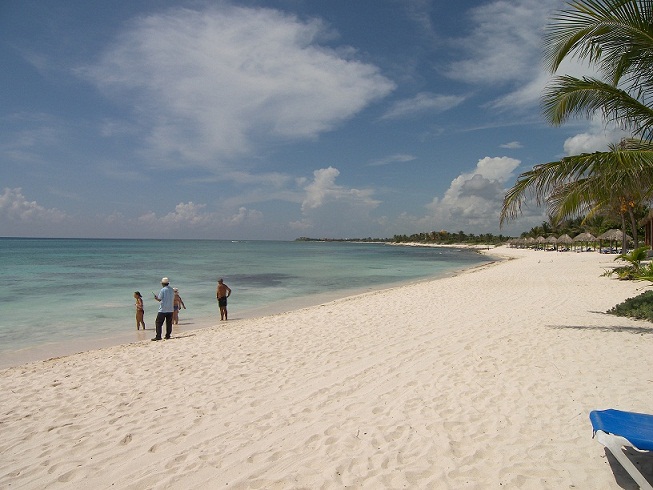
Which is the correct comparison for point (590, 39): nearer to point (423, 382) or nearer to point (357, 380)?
point (423, 382)

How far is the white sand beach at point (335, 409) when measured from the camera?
10.4 ft

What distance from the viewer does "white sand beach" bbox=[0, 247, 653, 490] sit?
3172 mm

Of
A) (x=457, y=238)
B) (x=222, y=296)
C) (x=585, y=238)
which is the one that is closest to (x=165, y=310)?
(x=222, y=296)

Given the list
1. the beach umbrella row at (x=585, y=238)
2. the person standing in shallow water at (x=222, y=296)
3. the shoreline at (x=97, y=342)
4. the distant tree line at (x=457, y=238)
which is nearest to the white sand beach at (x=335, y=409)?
the shoreline at (x=97, y=342)

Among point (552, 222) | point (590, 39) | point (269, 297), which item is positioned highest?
point (590, 39)

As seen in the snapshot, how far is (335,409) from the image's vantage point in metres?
4.38

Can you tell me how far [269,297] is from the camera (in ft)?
61.2

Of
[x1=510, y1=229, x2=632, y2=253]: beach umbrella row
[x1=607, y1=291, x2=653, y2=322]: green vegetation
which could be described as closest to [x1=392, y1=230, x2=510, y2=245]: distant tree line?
[x1=510, y1=229, x2=632, y2=253]: beach umbrella row

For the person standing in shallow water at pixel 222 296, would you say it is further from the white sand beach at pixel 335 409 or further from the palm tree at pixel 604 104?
the palm tree at pixel 604 104

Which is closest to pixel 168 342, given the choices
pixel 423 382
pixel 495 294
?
pixel 423 382

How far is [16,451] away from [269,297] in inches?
587

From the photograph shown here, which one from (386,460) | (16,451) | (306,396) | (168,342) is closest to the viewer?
(386,460)

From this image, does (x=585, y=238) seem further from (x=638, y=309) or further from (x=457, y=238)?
(x=457, y=238)

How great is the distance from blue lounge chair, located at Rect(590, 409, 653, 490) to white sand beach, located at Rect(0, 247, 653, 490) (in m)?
0.21
